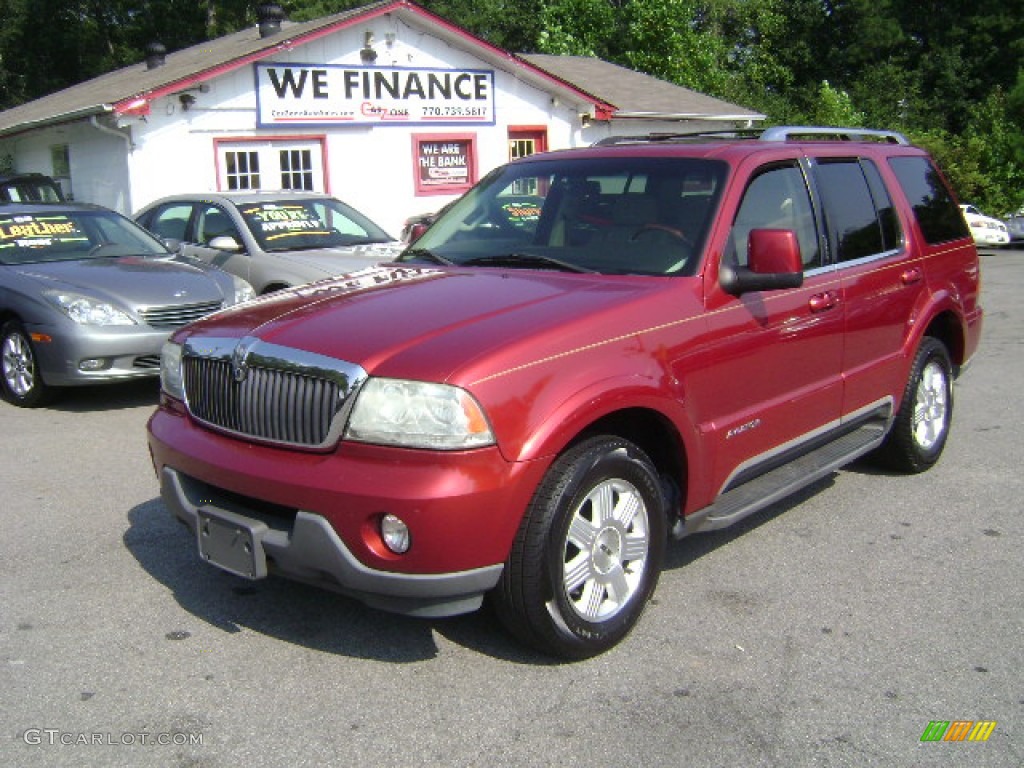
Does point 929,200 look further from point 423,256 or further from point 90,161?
point 90,161

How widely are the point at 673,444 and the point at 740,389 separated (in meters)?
0.45

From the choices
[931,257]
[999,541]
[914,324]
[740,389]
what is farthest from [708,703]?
[931,257]

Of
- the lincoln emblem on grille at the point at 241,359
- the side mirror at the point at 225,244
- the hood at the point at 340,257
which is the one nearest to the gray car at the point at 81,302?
the side mirror at the point at 225,244

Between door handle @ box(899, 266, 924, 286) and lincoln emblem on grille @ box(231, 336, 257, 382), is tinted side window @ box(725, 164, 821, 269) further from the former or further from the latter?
lincoln emblem on grille @ box(231, 336, 257, 382)

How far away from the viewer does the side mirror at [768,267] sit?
420 centimetres

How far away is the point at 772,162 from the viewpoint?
15.8ft

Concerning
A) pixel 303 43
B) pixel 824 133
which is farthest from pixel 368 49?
pixel 824 133

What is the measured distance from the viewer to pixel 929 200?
242 inches

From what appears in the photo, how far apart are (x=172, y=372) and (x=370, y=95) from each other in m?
13.7

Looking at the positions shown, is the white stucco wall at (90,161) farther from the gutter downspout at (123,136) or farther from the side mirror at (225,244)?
the side mirror at (225,244)

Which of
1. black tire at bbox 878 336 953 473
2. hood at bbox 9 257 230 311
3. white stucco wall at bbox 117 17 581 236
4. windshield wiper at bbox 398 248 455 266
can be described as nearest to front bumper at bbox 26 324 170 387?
hood at bbox 9 257 230 311

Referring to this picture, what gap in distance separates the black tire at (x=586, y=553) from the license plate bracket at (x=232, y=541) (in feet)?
2.70

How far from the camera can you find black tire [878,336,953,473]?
228 inches

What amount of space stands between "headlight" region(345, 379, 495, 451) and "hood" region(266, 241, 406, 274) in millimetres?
5852
